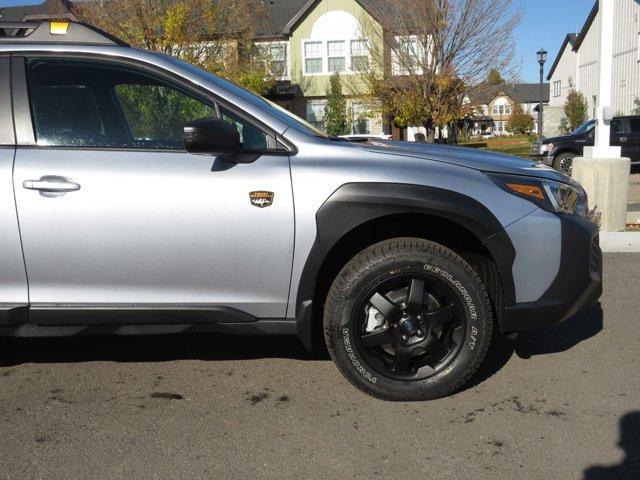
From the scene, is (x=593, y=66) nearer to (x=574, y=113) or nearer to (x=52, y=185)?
(x=574, y=113)

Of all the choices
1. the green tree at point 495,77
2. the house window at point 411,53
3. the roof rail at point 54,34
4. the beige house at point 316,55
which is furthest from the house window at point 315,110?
the roof rail at point 54,34

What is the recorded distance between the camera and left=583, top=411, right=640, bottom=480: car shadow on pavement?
109 inches

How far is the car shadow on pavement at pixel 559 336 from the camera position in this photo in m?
4.28

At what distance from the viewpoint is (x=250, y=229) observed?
3254 mm

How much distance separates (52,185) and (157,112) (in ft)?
2.23

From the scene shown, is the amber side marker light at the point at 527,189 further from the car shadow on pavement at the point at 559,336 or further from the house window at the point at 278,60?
the house window at the point at 278,60

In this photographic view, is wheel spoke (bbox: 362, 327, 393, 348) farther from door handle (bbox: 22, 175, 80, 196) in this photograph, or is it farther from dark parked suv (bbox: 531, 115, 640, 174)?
dark parked suv (bbox: 531, 115, 640, 174)

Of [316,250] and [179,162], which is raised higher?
[179,162]

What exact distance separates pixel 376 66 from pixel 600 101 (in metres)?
14.7

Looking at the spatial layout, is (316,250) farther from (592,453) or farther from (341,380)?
(592,453)

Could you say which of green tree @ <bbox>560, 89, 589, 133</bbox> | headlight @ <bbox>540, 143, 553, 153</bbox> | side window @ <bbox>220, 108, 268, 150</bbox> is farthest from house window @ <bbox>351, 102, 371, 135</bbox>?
side window @ <bbox>220, 108, 268, 150</bbox>

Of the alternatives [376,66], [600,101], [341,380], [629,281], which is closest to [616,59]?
[376,66]

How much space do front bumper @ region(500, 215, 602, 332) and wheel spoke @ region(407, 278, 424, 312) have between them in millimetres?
442

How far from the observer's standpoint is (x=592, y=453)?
2.94 m
